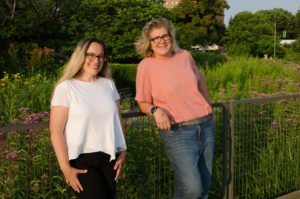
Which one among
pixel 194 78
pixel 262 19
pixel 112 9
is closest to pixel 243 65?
pixel 194 78

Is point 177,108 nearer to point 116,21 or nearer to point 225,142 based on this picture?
point 225,142

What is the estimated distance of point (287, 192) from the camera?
424 centimetres

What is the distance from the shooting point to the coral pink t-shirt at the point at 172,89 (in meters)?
2.54

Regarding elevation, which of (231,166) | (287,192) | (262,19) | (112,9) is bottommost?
(287,192)

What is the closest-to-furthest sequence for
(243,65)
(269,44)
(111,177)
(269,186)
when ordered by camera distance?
1. (111,177)
2. (269,186)
3. (243,65)
4. (269,44)

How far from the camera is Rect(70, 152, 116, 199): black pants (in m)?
2.07

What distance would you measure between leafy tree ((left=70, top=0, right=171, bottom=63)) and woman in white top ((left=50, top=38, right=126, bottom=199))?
16.2 meters

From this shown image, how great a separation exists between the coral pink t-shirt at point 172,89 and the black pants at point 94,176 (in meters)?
0.63

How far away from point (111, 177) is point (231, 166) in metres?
1.74

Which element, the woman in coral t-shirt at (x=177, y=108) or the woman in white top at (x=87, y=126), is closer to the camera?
the woman in white top at (x=87, y=126)

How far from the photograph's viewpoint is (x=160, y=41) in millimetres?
2652

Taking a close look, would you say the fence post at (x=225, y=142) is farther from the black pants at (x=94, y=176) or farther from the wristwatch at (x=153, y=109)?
the black pants at (x=94, y=176)

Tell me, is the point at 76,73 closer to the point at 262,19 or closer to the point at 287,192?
the point at 287,192

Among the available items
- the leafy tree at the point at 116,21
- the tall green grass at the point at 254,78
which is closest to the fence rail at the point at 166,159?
the tall green grass at the point at 254,78
